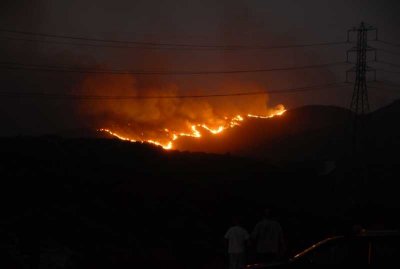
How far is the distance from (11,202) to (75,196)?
4.31m

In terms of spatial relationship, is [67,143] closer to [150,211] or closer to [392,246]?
[150,211]

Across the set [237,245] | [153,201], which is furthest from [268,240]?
[153,201]

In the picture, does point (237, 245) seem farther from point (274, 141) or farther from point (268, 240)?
point (274, 141)

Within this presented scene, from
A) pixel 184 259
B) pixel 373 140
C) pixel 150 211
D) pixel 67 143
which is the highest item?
pixel 373 140

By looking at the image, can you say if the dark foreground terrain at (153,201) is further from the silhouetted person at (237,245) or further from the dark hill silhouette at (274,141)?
the dark hill silhouette at (274,141)

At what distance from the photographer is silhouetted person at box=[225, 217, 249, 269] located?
15898mm

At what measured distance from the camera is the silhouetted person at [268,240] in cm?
1496

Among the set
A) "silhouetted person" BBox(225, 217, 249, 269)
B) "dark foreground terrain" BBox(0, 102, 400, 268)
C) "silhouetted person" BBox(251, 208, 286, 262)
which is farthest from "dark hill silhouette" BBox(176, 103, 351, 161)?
"silhouetted person" BBox(251, 208, 286, 262)

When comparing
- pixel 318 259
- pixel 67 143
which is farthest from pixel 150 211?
pixel 67 143

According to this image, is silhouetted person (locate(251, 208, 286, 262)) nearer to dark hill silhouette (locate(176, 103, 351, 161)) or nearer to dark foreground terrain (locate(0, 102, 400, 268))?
dark foreground terrain (locate(0, 102, 400, 268))

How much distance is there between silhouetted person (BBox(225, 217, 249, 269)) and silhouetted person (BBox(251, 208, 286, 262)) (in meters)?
0.65

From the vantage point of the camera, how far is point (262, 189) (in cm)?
5600

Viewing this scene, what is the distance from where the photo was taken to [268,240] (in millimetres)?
14969

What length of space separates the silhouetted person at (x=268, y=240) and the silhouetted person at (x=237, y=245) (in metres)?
0.65
